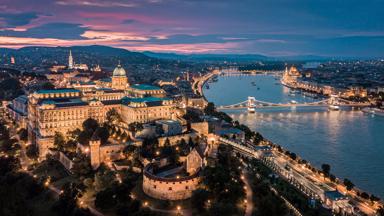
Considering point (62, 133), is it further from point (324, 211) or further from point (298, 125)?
point (298, 125)

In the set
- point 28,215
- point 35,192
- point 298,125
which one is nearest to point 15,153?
point 35,192

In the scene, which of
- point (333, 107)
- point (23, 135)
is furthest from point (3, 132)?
point (333, 107)

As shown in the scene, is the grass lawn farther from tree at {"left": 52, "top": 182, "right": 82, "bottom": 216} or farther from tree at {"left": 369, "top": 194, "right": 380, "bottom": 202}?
tree at {"left": 369, "top": 194, "right": 380, "bottom": 202}

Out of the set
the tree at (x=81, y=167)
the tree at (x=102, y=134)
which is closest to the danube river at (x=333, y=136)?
the tree at (x=102, y=134)

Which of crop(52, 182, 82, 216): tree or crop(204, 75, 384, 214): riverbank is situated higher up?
crop(204, 75, 384, 214): riverbank

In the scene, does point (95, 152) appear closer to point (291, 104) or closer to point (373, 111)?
point (291, 104)

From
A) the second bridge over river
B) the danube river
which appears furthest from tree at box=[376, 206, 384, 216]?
the second bridge over river
